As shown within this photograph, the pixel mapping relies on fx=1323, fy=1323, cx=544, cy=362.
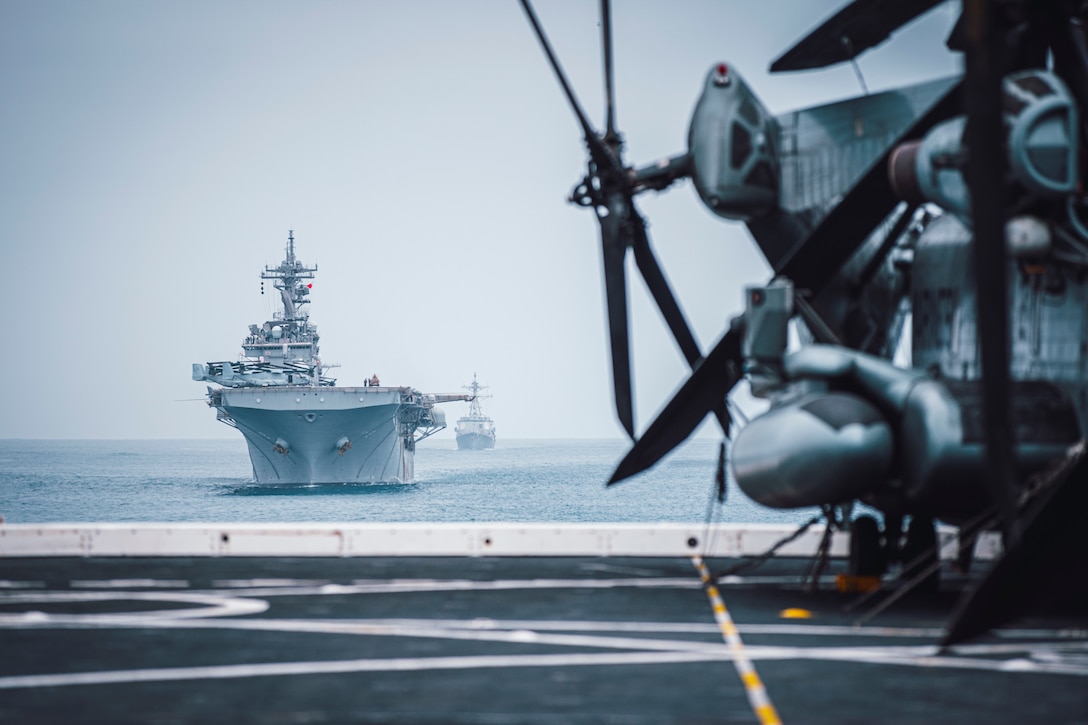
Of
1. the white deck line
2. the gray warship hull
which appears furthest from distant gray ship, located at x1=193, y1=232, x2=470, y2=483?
the white deck line

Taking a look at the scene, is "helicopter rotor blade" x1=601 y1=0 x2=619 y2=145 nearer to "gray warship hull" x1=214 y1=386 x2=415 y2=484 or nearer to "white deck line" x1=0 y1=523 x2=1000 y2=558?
"white deck line" x1=0 y1=523 x2=1000 y2=558

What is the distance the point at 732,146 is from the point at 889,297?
2791mm

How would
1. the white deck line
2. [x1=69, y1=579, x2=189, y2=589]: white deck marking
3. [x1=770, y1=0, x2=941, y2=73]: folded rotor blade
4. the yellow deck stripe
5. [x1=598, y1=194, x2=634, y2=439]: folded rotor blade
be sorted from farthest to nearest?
the white deck line
[x1=598, y1=194, x2=634, y2=439]: folded rotor blade
[x1=770, y1=0, x2=941, y2=73]: folded rotor blade
[x1=69, y1=579, x2=189, y2=589]: white deck marking
the yellow deck stripe

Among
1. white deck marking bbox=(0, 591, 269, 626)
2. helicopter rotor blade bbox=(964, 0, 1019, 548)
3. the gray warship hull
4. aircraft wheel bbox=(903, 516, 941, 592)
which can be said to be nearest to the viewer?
helicopter rotor blade bbox=(964, 0, 1019, 548)

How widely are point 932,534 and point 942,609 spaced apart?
4.50 feet

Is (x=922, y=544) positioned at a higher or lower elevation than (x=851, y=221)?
lower

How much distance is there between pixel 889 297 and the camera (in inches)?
642

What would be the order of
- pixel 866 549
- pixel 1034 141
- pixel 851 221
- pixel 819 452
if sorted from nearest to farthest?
pixel 1034 141, pixel 819 452, pixel 851 221, pixel 866 549

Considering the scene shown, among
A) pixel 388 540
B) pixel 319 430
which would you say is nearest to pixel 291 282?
pixel 319 430

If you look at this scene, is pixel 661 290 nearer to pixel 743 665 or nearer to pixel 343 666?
pixel 743 665

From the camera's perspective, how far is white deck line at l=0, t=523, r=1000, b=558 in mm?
17562

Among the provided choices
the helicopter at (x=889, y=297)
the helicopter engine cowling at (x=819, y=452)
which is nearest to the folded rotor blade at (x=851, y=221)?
the helicopter at (x=889, y=297)

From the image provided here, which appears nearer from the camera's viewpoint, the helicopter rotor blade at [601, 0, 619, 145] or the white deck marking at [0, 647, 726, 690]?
the white deck marking at [0, 647, 726, 690]

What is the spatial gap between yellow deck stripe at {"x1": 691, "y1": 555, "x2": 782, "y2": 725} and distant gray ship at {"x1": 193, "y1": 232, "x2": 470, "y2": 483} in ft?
230
